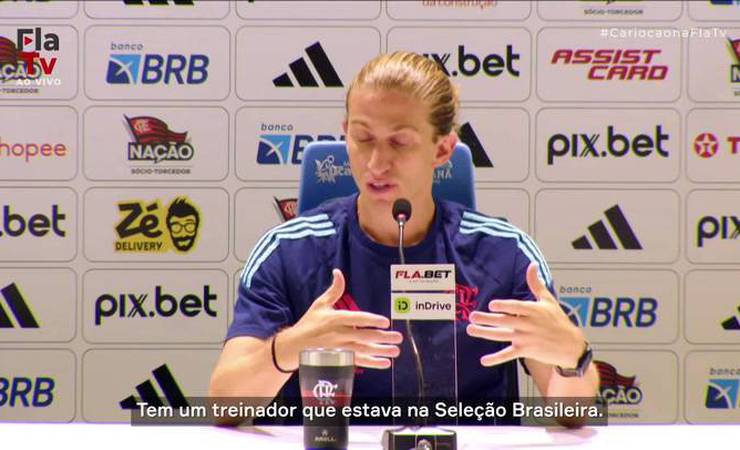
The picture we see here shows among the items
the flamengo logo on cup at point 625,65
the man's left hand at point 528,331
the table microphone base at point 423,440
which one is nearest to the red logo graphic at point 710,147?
the flamengo logo on cup at point 625,65

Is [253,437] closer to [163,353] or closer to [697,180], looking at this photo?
[163,353]

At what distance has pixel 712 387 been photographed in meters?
3.40

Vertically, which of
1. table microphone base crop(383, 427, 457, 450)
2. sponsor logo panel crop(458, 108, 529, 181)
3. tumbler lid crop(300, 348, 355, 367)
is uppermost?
sponsor logo panel crop(458, 108, 529, 181)

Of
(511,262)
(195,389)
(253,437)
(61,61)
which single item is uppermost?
(61,61)

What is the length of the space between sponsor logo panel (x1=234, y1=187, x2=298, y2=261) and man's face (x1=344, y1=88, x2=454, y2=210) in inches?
56.6

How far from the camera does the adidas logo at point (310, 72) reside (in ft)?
11.1

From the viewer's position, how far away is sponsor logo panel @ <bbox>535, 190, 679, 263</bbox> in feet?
11.1

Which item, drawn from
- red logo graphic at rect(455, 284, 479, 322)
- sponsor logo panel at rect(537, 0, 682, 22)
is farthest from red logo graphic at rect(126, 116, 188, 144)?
red logo graphic at rect(455, 284, 479, 322)

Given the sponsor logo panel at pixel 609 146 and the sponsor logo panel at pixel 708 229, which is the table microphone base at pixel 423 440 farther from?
the sponsor logo panel at pixel 708 229

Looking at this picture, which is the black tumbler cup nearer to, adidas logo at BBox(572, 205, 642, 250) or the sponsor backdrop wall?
the sponsor backdrop wall

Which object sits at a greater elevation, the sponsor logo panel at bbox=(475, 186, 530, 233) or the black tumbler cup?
the sponsor logo panel at bbox=(475, 186, 530, 233)

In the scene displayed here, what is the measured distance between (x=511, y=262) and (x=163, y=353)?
71.5 inches

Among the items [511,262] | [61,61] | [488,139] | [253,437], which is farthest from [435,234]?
[61,61]

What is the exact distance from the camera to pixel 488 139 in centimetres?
339
